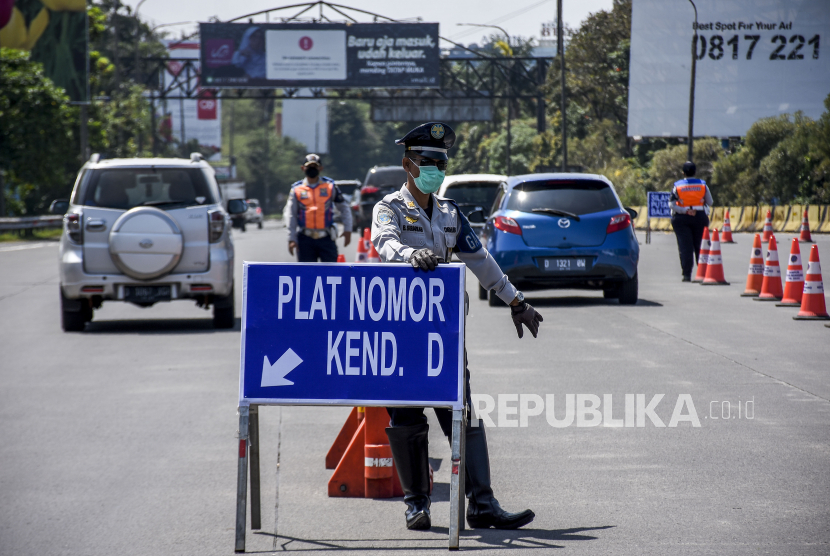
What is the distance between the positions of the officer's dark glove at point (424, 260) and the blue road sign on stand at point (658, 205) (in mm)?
29855

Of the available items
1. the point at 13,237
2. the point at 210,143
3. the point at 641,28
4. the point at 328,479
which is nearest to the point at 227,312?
the point at 328,479

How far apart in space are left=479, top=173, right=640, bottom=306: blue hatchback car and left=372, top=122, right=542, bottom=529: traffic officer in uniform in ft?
30.0

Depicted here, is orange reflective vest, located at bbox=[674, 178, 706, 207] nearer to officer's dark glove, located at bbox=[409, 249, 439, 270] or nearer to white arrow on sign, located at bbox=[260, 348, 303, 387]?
officer's dark glove, located at bbox=[409, 249, 439, 270]

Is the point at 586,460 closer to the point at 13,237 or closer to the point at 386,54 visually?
the point at 13,237

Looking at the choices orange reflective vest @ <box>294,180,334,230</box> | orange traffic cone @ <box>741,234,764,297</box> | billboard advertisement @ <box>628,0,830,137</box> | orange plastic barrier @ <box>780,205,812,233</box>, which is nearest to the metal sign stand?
orange reflective vest @ <box>294,180,334,230</box>

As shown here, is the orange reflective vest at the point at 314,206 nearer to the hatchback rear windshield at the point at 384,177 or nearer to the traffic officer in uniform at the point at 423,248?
the traffic officer in uniform at the point at 423,248

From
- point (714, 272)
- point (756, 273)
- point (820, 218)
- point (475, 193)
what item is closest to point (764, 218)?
point (820, 218)

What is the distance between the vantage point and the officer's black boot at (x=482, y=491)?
16.7 ft

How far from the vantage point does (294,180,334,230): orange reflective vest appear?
1301 cm

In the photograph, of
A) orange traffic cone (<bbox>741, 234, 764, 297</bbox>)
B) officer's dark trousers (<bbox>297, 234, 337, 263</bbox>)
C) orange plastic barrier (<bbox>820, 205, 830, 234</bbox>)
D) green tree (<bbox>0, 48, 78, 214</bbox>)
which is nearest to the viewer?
officer's dark trousers (<bbox>297, 234, 337, 263</bbox>)

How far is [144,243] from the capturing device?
40.8 feet

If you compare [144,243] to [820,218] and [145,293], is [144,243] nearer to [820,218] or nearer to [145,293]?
[145,293]

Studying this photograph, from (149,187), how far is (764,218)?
31.0 metres

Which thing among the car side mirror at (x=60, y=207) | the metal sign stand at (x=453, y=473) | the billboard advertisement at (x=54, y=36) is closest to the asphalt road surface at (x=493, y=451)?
the metal sign stand at (x=453, y=473)
